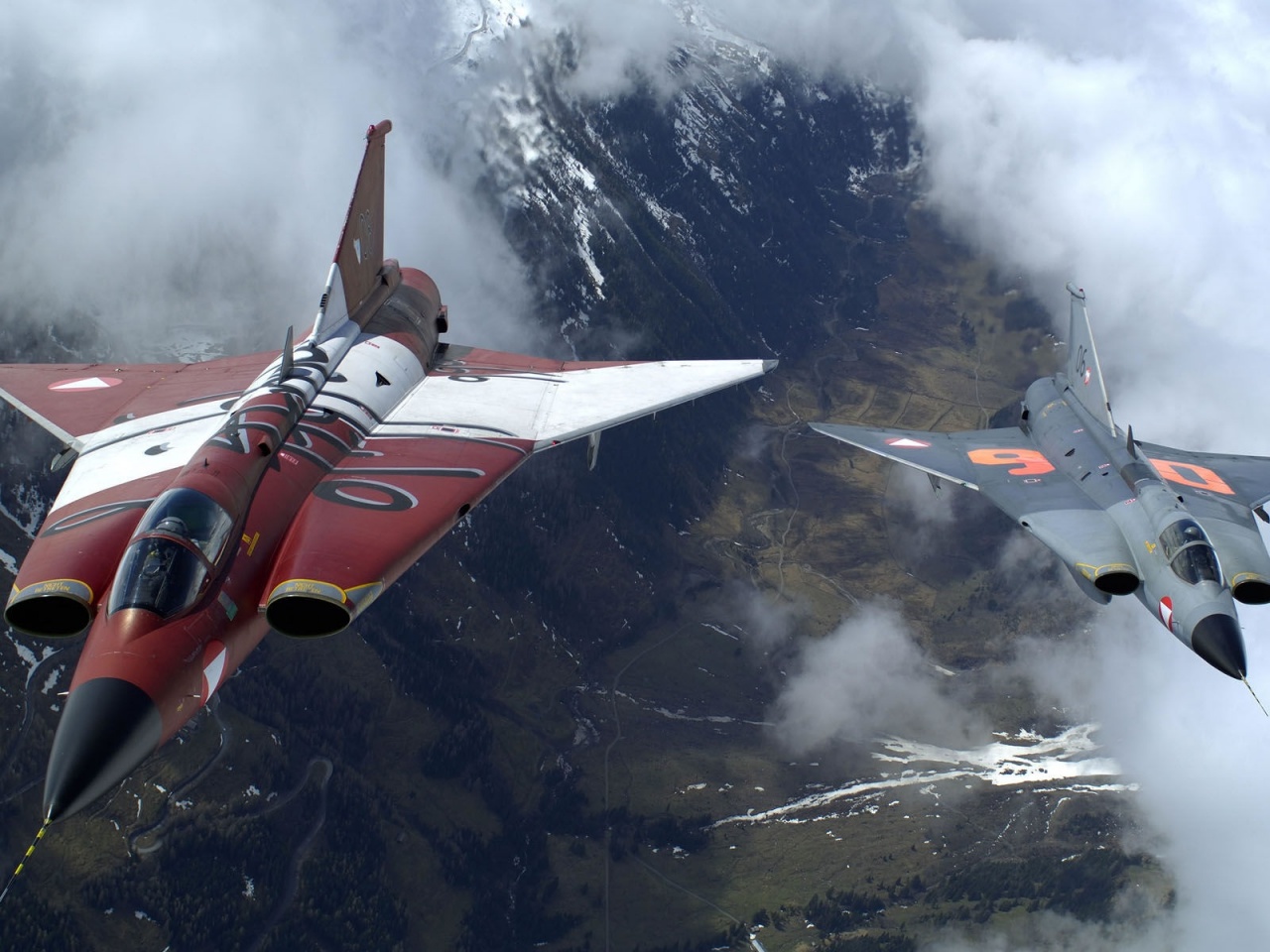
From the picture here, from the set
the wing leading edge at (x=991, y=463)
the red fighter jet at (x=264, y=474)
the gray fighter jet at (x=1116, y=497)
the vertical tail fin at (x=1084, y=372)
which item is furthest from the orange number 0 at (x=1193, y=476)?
the red fighter jet at (x=264, y=474)

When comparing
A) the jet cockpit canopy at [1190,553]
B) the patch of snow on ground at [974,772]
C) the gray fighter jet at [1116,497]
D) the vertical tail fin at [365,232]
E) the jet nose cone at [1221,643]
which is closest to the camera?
the jet nose cone at [1221,643]

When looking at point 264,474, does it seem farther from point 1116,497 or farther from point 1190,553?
point 1116,497

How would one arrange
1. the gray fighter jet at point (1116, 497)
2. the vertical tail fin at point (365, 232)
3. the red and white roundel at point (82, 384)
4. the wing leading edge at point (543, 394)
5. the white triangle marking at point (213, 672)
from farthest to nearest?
the vertical tail fin at point (365, 232), the red and white roundel at point (82, 384), the wing leading edge at point (543, 394), the gray fighter jet at point (1116, 497), the white triangle marking at point (213, 672)

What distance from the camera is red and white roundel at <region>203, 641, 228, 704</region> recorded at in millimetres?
30562

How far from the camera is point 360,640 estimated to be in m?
190

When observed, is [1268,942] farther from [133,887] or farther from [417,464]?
[417,464]

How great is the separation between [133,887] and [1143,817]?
529 ft

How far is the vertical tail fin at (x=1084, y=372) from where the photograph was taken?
60.7 meters

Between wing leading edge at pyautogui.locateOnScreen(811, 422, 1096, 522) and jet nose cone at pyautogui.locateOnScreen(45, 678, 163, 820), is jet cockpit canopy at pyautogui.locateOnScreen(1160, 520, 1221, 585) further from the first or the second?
jet nose cone at pyautogui.locateOnScreen(45, 678, 163, 820)

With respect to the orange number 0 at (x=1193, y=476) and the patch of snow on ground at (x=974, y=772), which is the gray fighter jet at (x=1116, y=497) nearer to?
the orange number 0 at (x=1193, y=476)

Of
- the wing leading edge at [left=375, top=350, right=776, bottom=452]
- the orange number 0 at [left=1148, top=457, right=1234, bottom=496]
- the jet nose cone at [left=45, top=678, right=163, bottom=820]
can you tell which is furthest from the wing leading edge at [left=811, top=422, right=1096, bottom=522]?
the jet nose cone at [left=45, top=678, right=163, bottom=820]

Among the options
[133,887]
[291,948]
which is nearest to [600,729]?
[291,948]

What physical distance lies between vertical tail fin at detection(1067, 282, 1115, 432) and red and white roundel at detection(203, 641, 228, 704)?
151 feet

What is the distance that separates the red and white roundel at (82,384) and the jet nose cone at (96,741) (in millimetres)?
25170
